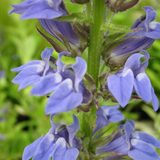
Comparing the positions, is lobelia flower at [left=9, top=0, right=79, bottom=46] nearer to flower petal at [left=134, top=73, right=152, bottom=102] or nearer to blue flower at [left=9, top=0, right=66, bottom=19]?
blue flower at [left=9, top=0, right=66, bottom=19]

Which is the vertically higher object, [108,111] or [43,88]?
[43,88]

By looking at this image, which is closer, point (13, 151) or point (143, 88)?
point (143, 88)

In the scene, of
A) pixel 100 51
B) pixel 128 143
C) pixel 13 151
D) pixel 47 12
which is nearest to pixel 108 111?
pixel 128 143

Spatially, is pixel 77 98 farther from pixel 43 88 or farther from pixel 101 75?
pixel 101 75

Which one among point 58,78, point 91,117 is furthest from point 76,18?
point 91,117

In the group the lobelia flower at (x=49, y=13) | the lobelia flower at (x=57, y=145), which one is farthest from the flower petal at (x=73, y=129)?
the lobelia flower at (x=49, y=13)

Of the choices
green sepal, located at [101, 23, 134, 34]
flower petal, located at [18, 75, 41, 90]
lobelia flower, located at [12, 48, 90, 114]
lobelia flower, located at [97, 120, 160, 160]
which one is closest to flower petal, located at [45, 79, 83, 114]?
lobelia flower, located at [12, 48, 90, 114]
